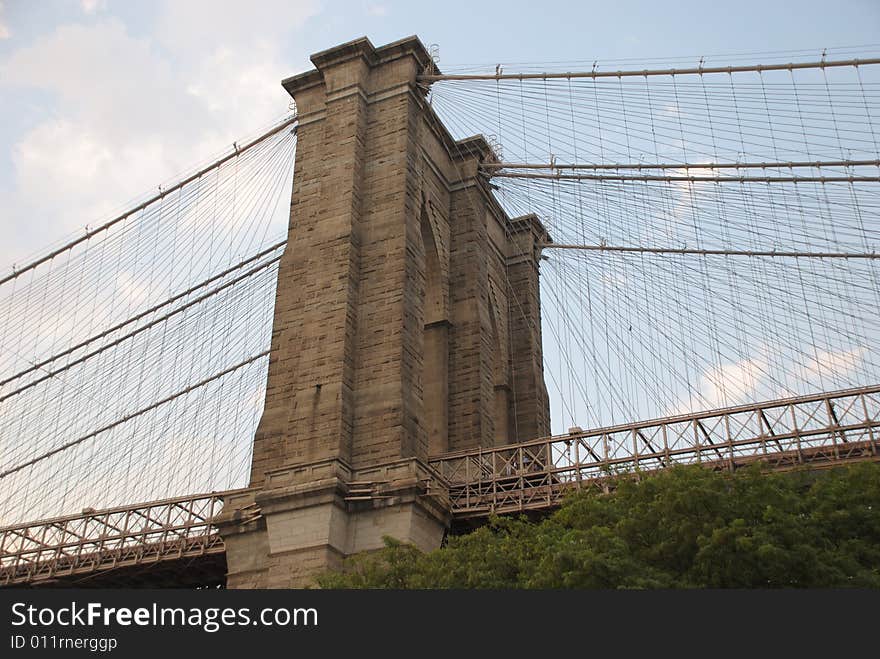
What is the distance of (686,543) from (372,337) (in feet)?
49.3

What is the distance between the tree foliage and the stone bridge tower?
16.5ft

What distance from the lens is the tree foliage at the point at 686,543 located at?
19969 millimetres

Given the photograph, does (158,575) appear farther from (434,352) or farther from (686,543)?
(686,543)

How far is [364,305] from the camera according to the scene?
34.7m

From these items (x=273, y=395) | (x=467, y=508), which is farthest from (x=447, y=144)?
(x=467, y=508)

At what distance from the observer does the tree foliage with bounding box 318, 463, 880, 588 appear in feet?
65.5

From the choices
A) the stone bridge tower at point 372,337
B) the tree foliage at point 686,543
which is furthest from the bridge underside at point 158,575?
the tree foliage at point 686,543

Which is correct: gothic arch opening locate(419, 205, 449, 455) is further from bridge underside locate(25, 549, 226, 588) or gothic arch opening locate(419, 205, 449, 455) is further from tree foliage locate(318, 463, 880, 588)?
tree foliage locate(318, 463, 880, 588)

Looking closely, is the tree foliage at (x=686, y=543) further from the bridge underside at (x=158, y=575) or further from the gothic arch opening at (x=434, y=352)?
the gothic arch opening at (x=434, y=352)

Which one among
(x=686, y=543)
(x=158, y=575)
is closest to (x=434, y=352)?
(x=158, y=575)

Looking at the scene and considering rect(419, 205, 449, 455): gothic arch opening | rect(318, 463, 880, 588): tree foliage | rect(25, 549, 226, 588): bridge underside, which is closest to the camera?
rect(318, 463, 880, 588): tree foliage

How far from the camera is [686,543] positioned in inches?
837

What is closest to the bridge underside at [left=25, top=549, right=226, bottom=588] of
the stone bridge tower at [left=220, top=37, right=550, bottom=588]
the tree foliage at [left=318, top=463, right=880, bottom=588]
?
the stone bridge tower at [left=220, top=37, right=550, bottom=588]

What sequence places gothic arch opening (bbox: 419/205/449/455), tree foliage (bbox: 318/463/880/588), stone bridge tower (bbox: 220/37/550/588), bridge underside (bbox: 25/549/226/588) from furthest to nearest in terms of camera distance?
A: gothic arch opening (bbox: 419/205/449/455)
bridge underside (bbox: 25/549/226/588)
stone bridge tower (bbox: 220/37/550/588)
tree foliage (bbox: 318/463/880/588)
